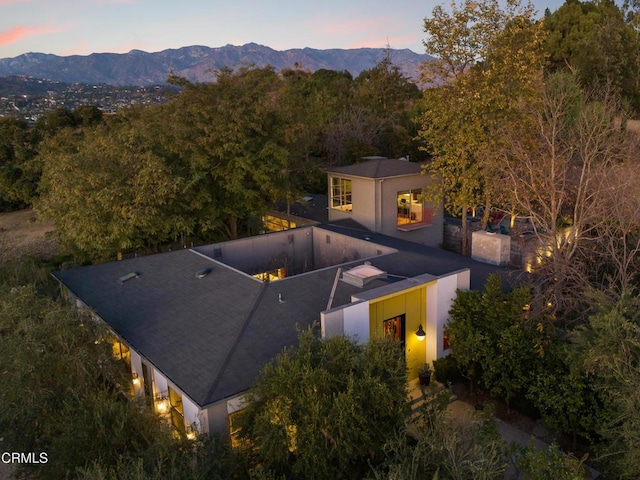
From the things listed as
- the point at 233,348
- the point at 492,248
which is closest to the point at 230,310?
the point at 233,348

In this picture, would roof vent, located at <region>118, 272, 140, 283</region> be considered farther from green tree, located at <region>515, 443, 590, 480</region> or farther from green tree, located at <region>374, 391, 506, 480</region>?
green tree, located at <region>515, 443, 590, 480</region>

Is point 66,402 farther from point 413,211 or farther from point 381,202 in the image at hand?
point 413,211

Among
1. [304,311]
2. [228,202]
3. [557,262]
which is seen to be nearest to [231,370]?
[304,311]

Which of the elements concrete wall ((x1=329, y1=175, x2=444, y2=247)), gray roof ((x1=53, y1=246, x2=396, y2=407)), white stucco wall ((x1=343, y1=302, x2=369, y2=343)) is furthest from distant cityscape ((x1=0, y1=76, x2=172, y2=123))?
white stucco wall ((x1=343, y1=302, x2=369, y2=343))

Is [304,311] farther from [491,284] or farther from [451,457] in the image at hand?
[451,457]

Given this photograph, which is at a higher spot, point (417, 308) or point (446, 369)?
point (417, 308)

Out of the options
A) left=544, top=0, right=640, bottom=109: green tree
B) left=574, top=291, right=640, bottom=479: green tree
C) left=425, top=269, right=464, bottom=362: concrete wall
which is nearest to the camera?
left=574, top=291, right=640, bottom=479: green tree

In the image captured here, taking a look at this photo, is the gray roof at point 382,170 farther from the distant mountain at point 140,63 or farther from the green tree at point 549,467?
the distant mountain at point 140,63
